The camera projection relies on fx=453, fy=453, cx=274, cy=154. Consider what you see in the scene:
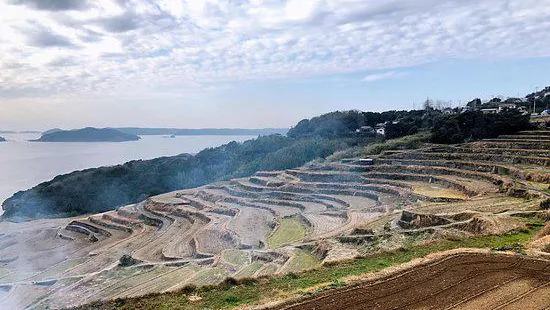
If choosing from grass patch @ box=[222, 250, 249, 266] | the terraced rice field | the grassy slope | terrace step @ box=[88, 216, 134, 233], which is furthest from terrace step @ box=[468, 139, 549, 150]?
terrace step @ box=[88, 216, 134, 233]

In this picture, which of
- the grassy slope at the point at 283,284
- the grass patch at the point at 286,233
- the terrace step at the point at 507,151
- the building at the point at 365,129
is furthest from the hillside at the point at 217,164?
the grassy slope at the point at 283,284

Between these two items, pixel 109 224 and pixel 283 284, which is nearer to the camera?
pixel 283 284

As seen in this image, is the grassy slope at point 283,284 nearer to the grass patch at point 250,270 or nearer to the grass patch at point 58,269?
the grass patch at point 250,270

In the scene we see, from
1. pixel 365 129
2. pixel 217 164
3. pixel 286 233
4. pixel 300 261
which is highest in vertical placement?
pixel 365 129

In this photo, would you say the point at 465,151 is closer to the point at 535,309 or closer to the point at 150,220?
the point at 150,220

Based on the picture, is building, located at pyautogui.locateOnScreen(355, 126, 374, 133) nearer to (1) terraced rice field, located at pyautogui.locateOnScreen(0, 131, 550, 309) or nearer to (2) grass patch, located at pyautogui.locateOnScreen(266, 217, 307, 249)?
(1) terraced rice field, located at pyautogui.locateOnScreen(0, 131, 550, 309)

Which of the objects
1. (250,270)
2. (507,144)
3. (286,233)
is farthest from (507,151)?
(250,270)

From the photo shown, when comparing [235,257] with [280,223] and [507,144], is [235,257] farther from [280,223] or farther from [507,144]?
[507,144]
